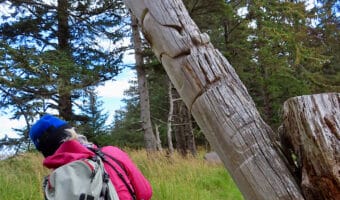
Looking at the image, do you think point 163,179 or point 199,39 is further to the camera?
point 163,179

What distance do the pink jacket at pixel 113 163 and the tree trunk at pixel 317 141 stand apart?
1.02 m

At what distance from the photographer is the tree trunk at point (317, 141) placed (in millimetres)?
1357

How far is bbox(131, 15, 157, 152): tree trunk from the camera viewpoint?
1125cm

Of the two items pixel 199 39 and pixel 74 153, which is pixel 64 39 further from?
pixel 199 39

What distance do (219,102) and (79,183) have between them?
84cm

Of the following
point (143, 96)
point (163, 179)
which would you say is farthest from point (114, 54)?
point (163, 179)

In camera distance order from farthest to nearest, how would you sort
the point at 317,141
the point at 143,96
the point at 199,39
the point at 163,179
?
the point at 143,96
the point at 163,179
the point at 199,39
the point at 317,141

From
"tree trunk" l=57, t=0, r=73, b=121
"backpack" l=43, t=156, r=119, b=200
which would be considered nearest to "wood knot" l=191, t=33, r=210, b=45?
"backpack" l=43, t=156, r=119, b=200

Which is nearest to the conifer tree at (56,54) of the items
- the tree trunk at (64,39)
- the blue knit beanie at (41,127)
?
the tree trunk at (64,39)

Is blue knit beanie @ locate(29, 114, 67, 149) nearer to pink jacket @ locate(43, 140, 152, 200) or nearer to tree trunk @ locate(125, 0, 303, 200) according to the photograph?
pink jacket @ locate(43, 140, 152, 200)

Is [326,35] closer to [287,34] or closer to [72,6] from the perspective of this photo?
[287,34]

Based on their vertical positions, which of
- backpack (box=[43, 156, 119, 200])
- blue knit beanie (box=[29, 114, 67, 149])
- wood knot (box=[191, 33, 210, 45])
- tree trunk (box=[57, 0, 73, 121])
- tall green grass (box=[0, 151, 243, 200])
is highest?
tree trunk (box=[57, 0, 73, 121])

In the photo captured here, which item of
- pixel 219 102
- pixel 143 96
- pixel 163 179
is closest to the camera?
pixel 219 102

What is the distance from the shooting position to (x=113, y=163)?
2162mm
